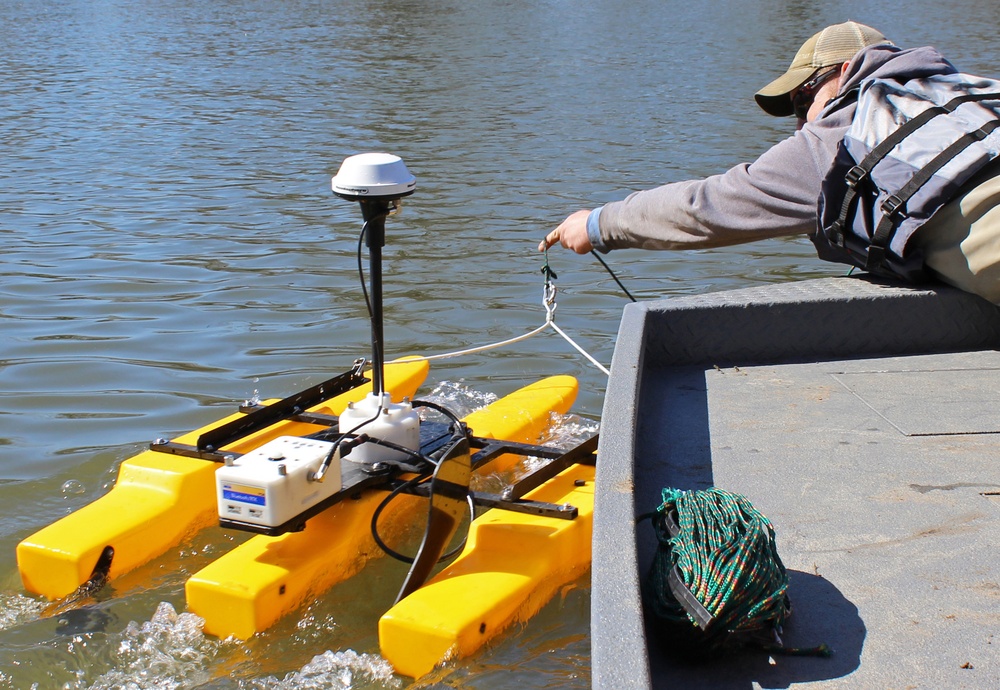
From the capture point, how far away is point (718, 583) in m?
2.16

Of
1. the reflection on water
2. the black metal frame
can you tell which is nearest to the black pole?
the black metal frame

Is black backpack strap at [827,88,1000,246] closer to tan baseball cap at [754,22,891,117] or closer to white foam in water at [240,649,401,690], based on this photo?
tan baseball cap at [754,22,891,117]

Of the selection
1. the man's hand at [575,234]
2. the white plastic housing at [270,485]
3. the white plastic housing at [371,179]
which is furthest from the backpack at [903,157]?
the white plastic housing at [270,485]

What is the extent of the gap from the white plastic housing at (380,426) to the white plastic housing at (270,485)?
1.12 feet

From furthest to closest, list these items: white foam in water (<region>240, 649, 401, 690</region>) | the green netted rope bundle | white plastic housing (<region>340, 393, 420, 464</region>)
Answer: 1. white plastic housing (<region>340, 393, 420, 464</region>)
2. white foam in water (<region>240, 649, 401, 690</region>)
3. the green netted rope bundle

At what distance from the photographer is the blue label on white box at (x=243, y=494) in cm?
293

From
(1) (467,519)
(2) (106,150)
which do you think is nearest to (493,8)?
(2) (106,150)

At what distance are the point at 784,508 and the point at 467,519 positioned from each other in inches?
63.9

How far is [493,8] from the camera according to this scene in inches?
1083

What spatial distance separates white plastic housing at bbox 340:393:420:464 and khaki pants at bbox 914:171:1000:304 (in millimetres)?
1675

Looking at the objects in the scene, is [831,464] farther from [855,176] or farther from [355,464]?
[355,464]

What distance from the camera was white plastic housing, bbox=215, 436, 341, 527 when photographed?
294 centimetres

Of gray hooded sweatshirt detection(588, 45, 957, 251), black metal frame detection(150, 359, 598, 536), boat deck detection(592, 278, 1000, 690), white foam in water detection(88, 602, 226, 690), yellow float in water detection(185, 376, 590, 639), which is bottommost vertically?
white foam in water detection(88, 602, 226, 690)

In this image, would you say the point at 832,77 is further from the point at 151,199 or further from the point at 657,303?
the point at 151,199
